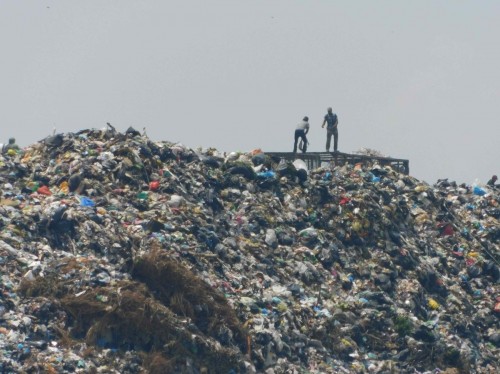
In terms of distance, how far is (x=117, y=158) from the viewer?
19.5m

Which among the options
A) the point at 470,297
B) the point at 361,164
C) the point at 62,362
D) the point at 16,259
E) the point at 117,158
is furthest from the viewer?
the point at 361,164

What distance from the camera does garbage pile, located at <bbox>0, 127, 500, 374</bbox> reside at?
15.5 meters

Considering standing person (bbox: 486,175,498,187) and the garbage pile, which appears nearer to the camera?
the garbage pile

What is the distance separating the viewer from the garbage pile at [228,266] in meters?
15.5

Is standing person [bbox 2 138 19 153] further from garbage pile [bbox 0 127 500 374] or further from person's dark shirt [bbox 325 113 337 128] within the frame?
person's dark shirt [bbox 325 113 337 128]

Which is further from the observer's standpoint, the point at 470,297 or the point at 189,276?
the point at 470,297

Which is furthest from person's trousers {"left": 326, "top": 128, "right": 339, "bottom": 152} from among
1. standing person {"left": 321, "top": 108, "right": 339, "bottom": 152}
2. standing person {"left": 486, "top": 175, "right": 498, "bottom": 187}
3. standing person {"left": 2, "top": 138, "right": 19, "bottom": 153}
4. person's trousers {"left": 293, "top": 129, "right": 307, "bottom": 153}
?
standing person {"left": 2, "top": 138, "right": 19, "bottom": 153}

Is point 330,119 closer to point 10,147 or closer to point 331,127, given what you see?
point 331,127

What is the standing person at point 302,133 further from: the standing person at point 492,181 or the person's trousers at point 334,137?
the standing person at point 492,181

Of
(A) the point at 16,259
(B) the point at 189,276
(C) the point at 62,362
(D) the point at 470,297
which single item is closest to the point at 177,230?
(B) the point at 189,276

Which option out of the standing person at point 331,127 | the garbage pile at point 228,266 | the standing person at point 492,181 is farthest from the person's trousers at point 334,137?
the standing person at point 492,181

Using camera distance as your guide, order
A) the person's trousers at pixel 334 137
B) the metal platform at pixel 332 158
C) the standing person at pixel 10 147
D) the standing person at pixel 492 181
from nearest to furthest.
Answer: the standing person at pixel 10 147, the metal platform at pixel 332 158, the person's trousers at pixel 334 137, the standing person at pixel 492 181

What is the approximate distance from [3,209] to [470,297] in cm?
834

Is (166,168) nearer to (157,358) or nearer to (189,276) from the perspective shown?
(189,276)
